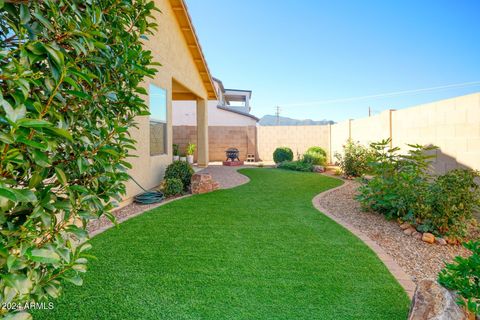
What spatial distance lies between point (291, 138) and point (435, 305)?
15313 mm

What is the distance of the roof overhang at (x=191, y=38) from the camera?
8.52 m

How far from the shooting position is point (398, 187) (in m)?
5.17

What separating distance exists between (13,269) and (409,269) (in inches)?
156

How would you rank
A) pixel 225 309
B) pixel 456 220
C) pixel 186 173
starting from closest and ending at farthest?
pixel 225 309 < pixel 456 220 < pixel 186 173

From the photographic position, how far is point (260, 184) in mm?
8578

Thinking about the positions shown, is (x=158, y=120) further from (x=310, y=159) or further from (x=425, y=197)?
(x=310, y=159)

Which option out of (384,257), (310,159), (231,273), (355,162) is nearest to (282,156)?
(310,159)

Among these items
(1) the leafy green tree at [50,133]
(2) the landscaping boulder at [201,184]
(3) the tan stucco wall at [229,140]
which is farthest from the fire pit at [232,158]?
(1) the leafy green tree at [50,133]

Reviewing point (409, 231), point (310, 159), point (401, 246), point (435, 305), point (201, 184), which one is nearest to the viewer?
point (435, 305)

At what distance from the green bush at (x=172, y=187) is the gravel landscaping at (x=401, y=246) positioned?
3.78 meters

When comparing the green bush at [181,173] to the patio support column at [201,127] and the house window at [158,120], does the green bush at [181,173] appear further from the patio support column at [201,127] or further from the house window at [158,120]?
the patio support column at [201,127]

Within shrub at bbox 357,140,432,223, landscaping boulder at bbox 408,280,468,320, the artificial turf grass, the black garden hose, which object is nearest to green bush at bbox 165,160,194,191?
the black garden hose

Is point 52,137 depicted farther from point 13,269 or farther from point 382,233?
point 382,233

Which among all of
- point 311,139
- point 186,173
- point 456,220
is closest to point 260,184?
point 186,173
